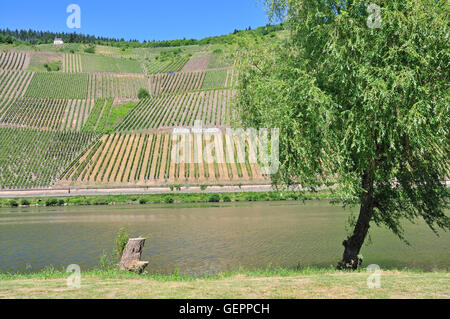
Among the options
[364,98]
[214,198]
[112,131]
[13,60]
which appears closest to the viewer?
[364,98]

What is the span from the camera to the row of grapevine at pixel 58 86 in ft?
394

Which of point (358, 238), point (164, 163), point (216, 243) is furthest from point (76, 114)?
point (358, 238)

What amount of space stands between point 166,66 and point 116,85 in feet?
134

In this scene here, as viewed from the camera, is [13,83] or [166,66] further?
[166,66]

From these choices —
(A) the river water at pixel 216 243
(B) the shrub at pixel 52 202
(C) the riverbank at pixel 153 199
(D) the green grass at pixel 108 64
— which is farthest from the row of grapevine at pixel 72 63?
(A) the river water at pixel 216 243

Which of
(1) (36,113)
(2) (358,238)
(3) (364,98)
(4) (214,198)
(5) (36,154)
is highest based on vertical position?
(1) (36,113)

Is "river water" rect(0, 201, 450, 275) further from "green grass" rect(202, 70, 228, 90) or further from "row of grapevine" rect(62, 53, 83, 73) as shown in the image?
"row of grapevine" rect(62, 53, 83, 73)

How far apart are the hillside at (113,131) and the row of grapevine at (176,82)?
0.37 meters

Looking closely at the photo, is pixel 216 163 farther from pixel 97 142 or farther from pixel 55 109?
pixel 55 109

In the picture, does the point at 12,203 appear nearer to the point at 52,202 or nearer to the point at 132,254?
the point at 52,202

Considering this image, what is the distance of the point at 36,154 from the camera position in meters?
79.4

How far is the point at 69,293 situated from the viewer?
10.5 m

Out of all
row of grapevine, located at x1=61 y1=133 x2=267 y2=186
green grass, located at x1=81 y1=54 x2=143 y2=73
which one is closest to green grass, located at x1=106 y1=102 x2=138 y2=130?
row of grapevine, located at x1=61 y1=133 x2=267 y2=186

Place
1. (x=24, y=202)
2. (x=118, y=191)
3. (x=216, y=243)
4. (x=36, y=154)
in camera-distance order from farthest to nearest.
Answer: (x=36, y=154), (x=118, y=191), (x=24, y=202), (x=216, y=243)
